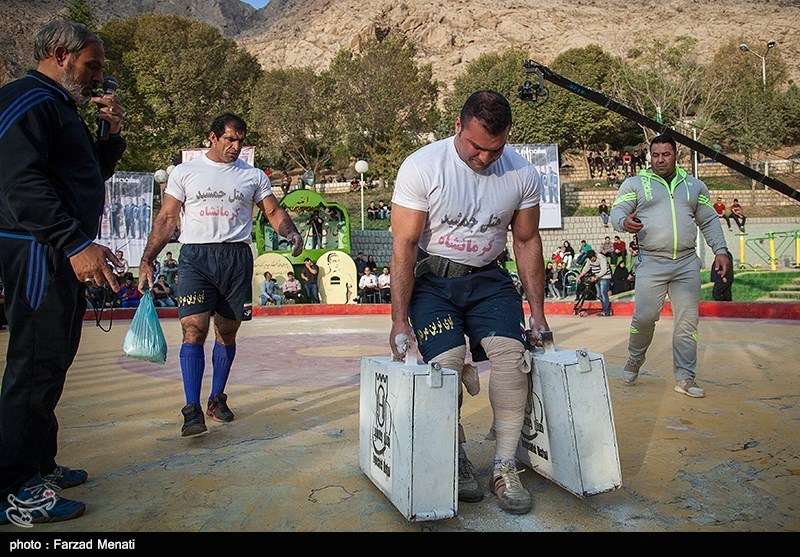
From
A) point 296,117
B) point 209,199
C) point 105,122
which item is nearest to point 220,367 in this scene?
point 209,199

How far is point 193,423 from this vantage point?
4.14 m

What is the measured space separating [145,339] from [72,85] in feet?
5.26

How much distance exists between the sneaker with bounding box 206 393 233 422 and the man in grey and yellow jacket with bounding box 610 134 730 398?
3462 mm

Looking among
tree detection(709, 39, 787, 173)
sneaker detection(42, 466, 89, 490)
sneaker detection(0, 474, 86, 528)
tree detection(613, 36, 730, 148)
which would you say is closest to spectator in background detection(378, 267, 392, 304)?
sneaker detection(42, 466, 89, 490)

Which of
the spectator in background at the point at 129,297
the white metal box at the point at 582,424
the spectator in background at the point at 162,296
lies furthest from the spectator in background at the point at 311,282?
the white metal box at the point at 582,424

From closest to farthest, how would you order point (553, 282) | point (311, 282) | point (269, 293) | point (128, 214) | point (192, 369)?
point (192, 369)
point (269, 293)
point (311, 282)
point (553, 282)
point (128, 214)

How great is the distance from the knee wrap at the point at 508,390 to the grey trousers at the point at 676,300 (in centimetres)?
281

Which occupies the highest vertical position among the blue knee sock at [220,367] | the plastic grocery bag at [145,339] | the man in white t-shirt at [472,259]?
the man in white t-shirt at [472,259]

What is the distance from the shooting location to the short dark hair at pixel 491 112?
301 cm

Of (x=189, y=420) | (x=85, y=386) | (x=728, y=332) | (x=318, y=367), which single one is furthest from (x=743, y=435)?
(x=728, y=332)

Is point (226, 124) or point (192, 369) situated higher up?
point (226, 124)

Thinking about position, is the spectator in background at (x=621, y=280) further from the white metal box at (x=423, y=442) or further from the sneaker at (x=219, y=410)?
the white metal box at (x=423, y=442)

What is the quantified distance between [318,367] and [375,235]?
21.6 m

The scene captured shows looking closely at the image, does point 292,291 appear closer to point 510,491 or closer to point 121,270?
point 121,270
